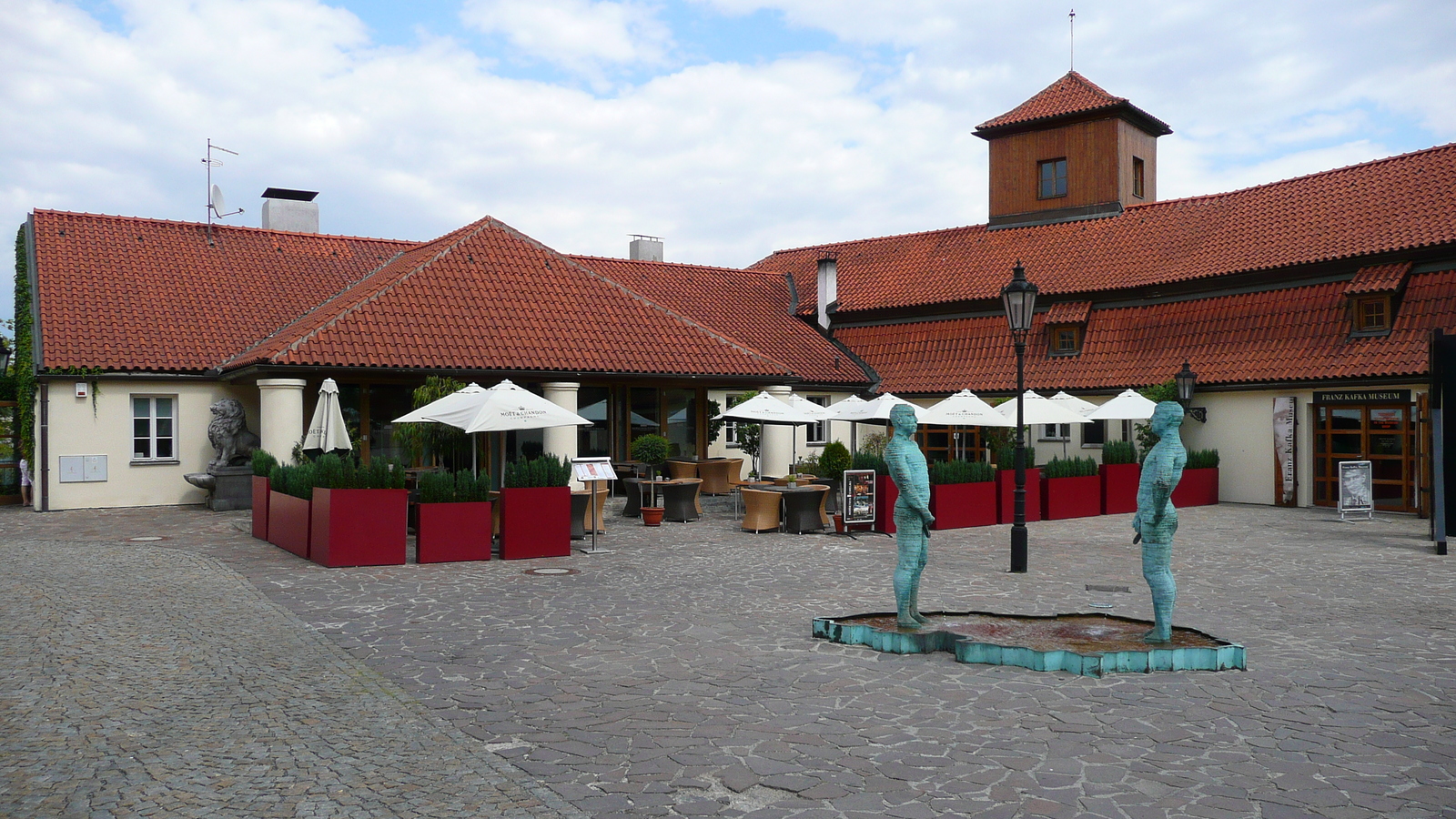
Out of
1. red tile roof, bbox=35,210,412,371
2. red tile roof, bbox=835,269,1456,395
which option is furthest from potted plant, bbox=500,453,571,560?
red tile roof, bbox=835,269,1456,395

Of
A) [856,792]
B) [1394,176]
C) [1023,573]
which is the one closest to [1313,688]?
[856,792]

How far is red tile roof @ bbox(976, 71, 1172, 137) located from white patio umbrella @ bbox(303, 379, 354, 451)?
23500 millimetres

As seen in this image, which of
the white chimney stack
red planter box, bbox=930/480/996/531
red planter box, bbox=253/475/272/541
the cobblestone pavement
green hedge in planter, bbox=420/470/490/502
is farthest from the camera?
the white chimney stack

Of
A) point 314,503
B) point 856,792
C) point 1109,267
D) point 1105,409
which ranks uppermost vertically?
point 1109,267

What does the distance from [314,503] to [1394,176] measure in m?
25.2

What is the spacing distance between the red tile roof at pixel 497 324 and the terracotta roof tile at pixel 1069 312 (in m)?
8.52

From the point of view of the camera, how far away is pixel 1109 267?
2842cm

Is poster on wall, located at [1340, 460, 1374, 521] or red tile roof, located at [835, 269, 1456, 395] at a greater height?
red tile roof, located at [835, 269, 1456, 395]

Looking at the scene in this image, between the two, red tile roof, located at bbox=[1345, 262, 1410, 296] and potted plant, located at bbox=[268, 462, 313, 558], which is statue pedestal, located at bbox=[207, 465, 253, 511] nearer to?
potted plant, located at bbox=[268, 462, 313, 558]

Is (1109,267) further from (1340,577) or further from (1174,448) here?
(1174,448)

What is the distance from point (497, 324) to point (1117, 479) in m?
13.6

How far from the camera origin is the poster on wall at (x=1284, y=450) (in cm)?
2311

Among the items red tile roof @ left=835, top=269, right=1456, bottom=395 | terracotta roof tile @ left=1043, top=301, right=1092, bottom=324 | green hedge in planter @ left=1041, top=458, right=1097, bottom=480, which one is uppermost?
terracotta roof tile @ left=1043, top=301, right=1092, bottom=324

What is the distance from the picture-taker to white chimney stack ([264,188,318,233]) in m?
31.0
